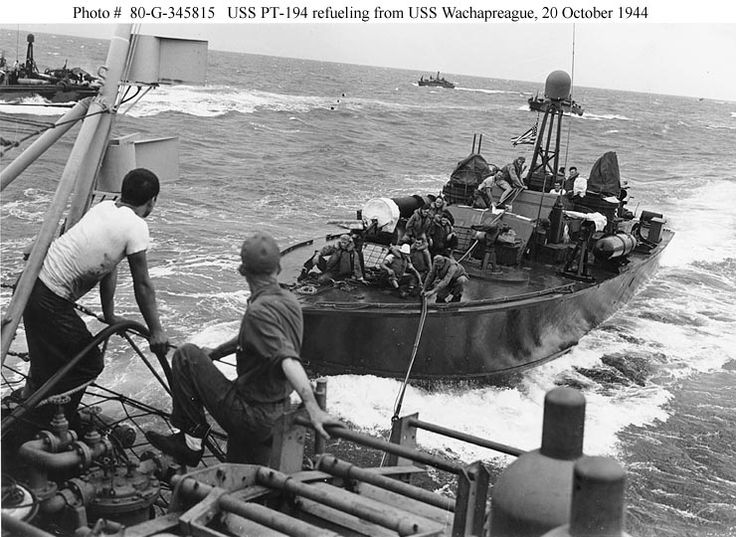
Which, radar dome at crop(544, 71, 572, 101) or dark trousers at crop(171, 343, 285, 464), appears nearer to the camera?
dark trousers at crop(171, 343, 285, 464)

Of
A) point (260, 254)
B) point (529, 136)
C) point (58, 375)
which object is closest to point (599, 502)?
point (260, 254)

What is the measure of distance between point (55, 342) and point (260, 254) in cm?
190

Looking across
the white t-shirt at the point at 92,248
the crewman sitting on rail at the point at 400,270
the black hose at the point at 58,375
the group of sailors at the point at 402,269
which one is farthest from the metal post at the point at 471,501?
the crewman sitting on rail at the point at 400,270

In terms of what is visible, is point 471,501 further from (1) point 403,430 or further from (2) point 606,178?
(2) point 606,178

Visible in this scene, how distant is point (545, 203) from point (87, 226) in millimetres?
14497

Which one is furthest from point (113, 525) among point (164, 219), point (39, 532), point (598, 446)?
point (164, 219)

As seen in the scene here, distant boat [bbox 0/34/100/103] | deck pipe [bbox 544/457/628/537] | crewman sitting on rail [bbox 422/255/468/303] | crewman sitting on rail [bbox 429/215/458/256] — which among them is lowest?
crewman sitting on rail [bbox 422/255/468/303]

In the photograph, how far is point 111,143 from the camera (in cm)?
679

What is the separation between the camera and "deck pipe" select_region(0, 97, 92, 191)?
5934 mm

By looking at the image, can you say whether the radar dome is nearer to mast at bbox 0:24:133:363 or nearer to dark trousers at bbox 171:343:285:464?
mast at bbox 0:24:133:363

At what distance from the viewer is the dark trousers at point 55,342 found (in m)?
5.83

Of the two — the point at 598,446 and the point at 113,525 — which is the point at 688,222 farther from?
the point at 113,525

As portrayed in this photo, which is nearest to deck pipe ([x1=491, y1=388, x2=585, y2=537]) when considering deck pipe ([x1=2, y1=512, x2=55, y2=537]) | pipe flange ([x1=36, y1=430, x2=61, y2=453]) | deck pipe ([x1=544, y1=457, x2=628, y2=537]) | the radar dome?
deck pipe ([x1=544, y1=457, x2=628, y2=537])

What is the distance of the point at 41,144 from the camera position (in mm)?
6266
